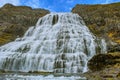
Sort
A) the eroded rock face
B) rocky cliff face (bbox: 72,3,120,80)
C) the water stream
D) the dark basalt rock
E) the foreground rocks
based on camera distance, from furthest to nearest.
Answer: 1. the water stream
2. the dark basalt rock
3. the eroded rock face
4. the foreground rocks
5. rocky cliff face (bbox: 72,3,120,80)

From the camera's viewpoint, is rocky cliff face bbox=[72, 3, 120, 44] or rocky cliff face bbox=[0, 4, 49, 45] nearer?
rocky cliff face bbox=[72, 3, 120, 44]

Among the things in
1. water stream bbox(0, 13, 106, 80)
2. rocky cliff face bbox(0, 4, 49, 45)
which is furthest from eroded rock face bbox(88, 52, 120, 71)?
rocky cliff face bbox(0, 4, 49, 45)

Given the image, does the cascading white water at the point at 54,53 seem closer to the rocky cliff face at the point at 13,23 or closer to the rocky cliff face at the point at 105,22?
the rocky cliff face at the point at 105,22

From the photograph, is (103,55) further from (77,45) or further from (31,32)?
(31,32)

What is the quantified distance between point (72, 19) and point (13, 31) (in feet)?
63.0

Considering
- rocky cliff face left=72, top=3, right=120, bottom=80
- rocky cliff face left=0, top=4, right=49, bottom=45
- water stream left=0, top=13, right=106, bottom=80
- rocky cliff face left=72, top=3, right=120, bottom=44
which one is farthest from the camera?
rocky cliff face left=0, top=4, right=49, bottom=45

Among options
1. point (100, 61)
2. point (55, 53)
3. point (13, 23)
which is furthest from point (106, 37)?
point (100, 61)

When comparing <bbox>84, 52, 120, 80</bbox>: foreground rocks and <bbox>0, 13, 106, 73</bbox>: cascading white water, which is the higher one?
<bbox>0, 13, 106, 73</bbox>: cascading white water

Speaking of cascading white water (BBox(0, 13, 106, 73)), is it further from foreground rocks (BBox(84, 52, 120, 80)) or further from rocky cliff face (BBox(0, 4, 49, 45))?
rocky cliff face (BBox(0, 4, 49, 45))

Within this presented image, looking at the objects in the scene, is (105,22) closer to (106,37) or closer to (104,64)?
(106,37)

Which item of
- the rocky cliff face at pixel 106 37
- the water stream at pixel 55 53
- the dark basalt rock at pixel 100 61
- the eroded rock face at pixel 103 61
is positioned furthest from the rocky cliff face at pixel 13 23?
the eroded rock face at pixel 103 61

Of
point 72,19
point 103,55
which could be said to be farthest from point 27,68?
point 72,19

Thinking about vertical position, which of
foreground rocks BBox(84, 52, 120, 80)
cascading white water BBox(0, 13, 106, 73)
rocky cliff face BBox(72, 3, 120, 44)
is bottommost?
foreground rocks BBox(84, 52, 120, 80)

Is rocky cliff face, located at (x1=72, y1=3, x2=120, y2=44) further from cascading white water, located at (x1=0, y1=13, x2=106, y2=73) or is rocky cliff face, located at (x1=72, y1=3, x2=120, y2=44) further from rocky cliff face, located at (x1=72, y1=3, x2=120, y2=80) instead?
cascading white water, located at (x1=0, y1=13, x2=106, y2=73)
